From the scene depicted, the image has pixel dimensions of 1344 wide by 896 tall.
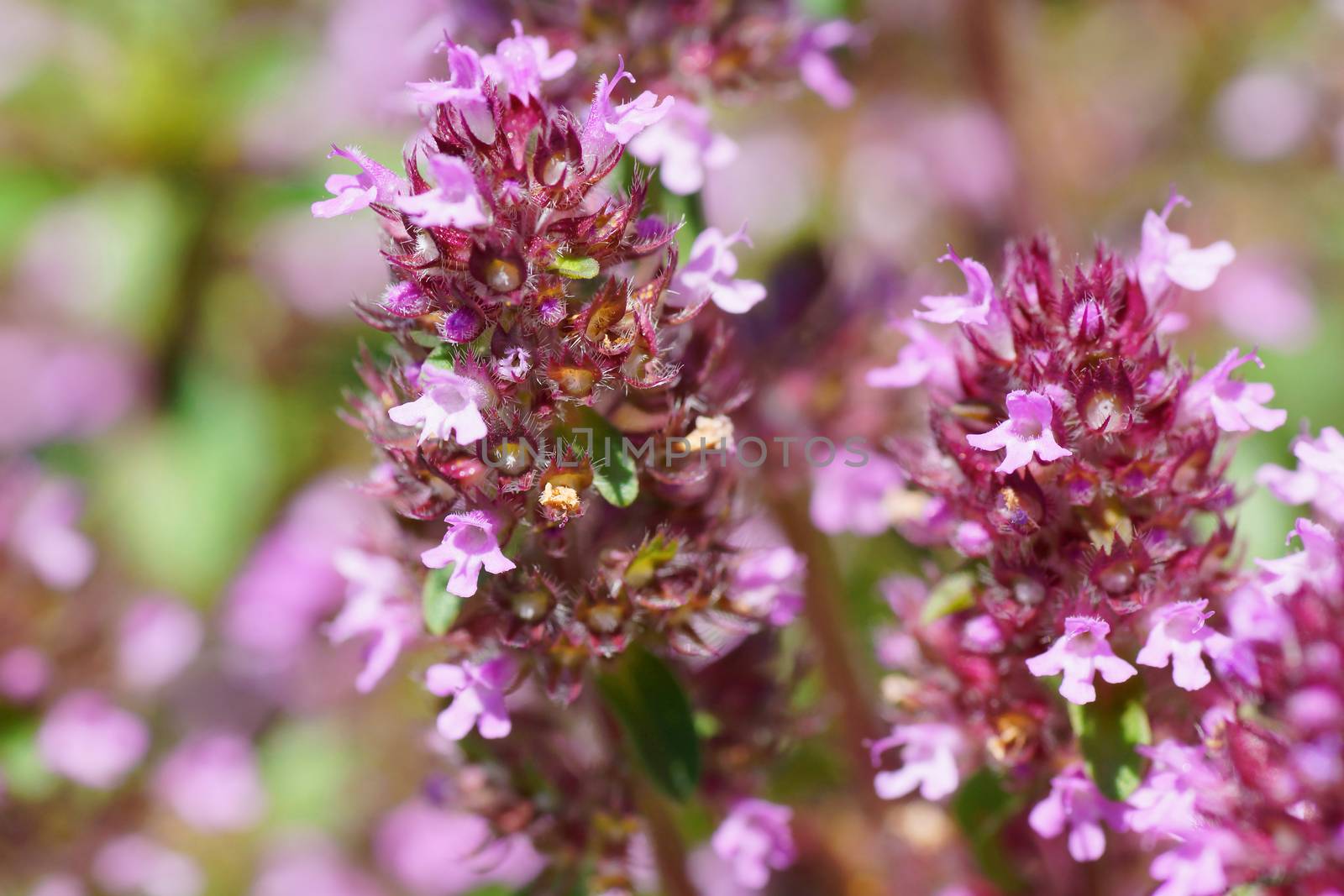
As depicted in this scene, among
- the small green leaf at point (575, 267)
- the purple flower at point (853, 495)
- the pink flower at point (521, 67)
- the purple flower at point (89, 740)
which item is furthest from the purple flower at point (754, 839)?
the purple flower at point (89, 740)

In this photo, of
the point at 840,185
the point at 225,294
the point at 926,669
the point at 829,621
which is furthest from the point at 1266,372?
the point at 225,294

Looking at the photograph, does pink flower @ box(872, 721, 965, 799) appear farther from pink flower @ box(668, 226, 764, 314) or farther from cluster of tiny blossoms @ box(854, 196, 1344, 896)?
pink flower @ box(668, 226, 764, 314)

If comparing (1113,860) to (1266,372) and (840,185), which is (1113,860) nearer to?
(1266,372)

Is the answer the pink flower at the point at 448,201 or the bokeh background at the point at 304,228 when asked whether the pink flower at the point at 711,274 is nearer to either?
the pink flower at the point at 448,201

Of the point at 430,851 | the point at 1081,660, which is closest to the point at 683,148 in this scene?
the point at 1081,660

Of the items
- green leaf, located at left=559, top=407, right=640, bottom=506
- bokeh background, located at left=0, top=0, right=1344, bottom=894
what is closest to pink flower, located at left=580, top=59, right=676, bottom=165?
green leaf, located at left=559, top=407, right=640, bottom=506

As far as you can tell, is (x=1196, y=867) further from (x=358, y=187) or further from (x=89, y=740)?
(x=89, y=740)
